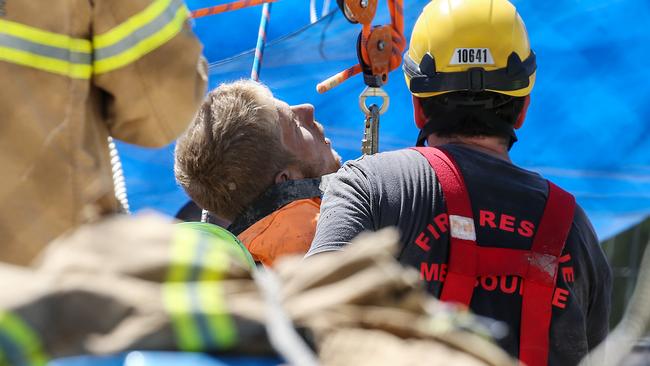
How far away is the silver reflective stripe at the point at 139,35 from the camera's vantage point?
150 centimetres

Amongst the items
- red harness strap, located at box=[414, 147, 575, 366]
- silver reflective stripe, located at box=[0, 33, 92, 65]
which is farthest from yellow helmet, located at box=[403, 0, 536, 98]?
silver reflective stripe, located at box=[0, 33, 92, 65]

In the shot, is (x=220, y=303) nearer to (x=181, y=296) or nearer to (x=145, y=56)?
(x=181, y=296)

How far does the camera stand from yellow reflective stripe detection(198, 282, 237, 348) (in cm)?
72

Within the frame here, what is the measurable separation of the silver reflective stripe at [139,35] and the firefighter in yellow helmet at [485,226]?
569 millimetres

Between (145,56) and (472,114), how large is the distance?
863 millimetres

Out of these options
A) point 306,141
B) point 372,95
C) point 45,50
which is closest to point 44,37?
point 45,50

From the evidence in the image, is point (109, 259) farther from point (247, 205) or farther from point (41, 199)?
point (247, 205)

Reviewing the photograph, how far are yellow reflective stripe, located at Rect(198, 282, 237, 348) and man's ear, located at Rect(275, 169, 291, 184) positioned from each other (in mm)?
1716

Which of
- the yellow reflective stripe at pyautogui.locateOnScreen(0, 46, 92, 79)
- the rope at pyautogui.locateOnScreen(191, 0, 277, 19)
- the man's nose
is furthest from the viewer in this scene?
the rope at pyautogui.locateOnScreen(191, 0, 277, 19)

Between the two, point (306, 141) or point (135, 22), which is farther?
point (306, 141)

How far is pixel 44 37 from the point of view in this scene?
4.87 feet

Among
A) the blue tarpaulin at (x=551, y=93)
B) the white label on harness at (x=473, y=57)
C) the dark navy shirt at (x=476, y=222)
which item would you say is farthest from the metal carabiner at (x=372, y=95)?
the blue tarpaulin at (x=551, y=93)

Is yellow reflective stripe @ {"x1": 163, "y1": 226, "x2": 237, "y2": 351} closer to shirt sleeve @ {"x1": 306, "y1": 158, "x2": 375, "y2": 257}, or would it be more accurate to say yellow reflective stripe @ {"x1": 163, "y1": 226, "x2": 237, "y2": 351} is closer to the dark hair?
shirt sleeve @ {"x1": 306, "y1": 158, "x2": 375, "y2": 257}

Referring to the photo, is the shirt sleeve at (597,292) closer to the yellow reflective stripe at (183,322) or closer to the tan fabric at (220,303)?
the tan fabric at (220,303)
